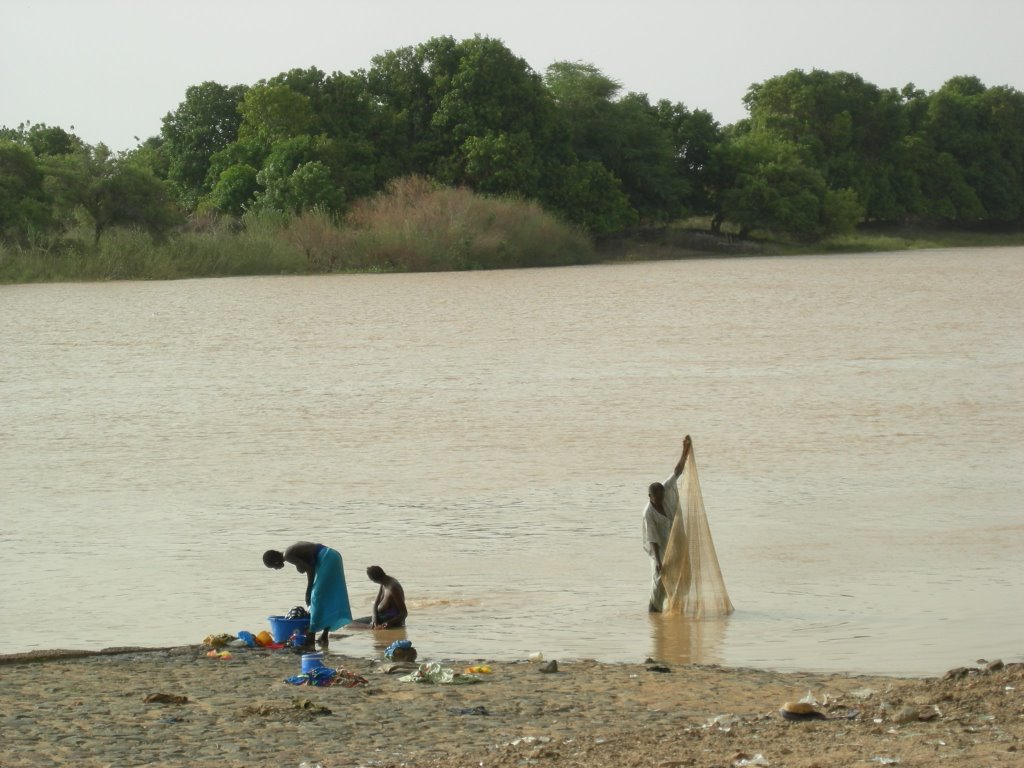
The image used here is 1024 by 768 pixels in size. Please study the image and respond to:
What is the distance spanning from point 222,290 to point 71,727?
145 feet

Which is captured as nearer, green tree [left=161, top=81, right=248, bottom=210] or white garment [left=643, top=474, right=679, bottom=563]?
white garment [left=643, top=474, right=679, bottom=563]

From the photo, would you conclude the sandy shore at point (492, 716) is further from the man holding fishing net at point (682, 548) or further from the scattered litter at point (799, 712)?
the man holding fishing net at point (682, 548)

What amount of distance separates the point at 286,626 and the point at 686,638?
2402 millimetres

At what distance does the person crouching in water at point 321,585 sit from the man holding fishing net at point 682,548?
197cm

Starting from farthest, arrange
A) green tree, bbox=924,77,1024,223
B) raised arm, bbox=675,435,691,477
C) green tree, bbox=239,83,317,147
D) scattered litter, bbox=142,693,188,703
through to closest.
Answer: green tree, bbox=924,77,1024,223, green tree, bbox=239,83,317,147, raised arm, bbox=675,435,691,477, scattered litter, bbox=142,693,188,703

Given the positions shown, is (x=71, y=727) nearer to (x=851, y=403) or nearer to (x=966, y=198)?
(x=851, y=403)

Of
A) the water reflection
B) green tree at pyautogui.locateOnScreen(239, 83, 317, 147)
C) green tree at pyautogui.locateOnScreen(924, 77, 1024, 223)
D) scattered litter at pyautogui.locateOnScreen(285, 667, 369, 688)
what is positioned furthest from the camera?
green tree at pyautogui.locateOnScreen(924, 77, 1024, 223)

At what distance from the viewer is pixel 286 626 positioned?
28.9 feet

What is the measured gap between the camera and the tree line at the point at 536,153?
5519 cm

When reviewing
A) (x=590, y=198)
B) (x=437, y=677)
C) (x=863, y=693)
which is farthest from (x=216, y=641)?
(x=590, y=198)

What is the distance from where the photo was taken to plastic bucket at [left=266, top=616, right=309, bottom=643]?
8.80 meters

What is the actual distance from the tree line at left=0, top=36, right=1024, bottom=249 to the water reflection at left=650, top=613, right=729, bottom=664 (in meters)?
46.2

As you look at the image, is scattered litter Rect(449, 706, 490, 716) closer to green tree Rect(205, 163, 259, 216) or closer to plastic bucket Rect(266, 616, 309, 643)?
plastic bucket Rect(266, 616, 309, 643)

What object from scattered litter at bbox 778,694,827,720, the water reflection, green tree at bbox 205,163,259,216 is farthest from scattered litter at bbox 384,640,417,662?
green tree at bbox 205,163,259,216
